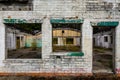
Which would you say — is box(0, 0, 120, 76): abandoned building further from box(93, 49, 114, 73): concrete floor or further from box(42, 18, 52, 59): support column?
box(93, 49, 114, 73): concrete floor

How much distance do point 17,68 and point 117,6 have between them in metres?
5.34

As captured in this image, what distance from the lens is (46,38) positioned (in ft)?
33.3

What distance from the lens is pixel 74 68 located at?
10.2 m

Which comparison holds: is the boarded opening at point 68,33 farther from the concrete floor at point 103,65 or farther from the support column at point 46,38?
the concrete floor at point 103,65

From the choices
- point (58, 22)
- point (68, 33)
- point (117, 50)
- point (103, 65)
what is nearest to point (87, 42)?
point (117, 50)

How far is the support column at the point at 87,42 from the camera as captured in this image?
402 inches

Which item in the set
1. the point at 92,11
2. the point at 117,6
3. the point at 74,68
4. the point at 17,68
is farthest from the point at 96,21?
the point at 17,68

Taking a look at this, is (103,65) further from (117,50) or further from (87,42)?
(87,42)

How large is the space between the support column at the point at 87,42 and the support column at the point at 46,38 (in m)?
1.54

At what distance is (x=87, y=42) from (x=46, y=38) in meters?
1.87

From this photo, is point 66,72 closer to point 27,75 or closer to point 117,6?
point 27,75

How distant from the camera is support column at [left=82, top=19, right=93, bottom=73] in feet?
33.5

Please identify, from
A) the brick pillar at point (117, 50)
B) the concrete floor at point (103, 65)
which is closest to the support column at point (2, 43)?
the concrete floor at point (103, 65)

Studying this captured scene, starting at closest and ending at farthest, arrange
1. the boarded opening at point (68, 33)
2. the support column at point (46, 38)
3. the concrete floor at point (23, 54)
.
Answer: the support column at point (46, 38)
the boarded opening at point (68, 33)
the concrete floor at point (23, 54)
